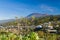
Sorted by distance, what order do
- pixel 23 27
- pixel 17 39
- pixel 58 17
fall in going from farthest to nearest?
1. pixel 58 17
2. pixel 23 27
3. pixel 17 39

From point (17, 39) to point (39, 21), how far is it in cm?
5143

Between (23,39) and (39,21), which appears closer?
(23,39)

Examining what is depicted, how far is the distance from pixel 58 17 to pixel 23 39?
193 ft

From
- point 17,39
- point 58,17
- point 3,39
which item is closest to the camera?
point 3,39

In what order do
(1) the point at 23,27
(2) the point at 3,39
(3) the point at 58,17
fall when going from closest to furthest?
(2) the point at 3,39 → (1) the point at 23,27 → (3) the point at 58,17

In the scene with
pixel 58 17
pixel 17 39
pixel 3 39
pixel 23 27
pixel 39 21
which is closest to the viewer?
pixel 3 39

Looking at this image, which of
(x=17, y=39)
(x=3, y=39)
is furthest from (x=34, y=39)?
(x=3, y=39)

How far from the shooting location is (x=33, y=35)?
512cm

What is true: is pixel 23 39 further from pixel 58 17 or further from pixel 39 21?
pixel 58 17

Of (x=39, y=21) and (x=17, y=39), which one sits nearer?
(x=17, y=39)

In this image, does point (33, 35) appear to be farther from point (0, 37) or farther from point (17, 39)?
point (0, 37)

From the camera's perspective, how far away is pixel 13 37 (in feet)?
17.7

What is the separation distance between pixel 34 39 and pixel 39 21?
51.6 meters

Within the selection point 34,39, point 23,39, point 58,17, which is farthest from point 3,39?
point 58,17
